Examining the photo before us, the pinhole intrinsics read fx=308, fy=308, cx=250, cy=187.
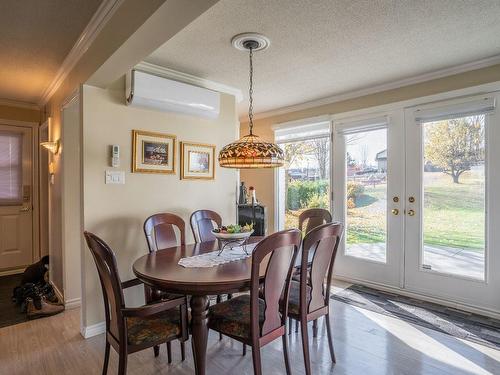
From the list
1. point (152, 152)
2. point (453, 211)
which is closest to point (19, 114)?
point (152, 152)

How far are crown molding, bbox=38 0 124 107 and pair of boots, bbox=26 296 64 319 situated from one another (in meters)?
2.24

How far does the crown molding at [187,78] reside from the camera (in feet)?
9.39

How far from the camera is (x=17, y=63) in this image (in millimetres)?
2916

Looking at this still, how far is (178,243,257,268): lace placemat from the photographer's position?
79.6 inches

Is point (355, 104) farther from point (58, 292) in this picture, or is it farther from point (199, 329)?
point (58, 292)

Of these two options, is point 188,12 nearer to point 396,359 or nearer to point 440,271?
point 396,359

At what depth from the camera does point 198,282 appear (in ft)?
5.49

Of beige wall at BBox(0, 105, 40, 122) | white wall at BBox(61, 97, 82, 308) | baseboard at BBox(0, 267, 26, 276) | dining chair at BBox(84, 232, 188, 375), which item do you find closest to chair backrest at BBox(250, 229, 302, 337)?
dining chair at BBox(84, 232, 188, 375)

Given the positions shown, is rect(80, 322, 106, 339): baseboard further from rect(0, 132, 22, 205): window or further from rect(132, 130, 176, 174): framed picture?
rect(0, 132, 22, 205): window

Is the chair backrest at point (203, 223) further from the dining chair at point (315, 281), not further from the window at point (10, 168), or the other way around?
the window at point (10, 168)

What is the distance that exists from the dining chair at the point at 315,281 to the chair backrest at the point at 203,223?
1107 mm

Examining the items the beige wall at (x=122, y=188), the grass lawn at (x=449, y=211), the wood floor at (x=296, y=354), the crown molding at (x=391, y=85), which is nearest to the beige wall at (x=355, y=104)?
the crown molding at (x=391, y=85)

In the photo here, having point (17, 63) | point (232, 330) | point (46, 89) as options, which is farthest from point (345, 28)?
point (46, 89)

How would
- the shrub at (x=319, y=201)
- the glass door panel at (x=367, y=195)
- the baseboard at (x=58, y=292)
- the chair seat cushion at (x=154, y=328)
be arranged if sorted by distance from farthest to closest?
1. the shrub at (x=319, y=201)
2. the glass door panel at (x=367, y=195)
3. the baseboard at (x=58, y=292)
4. the chair seat cushion at (x=154, y=328)
